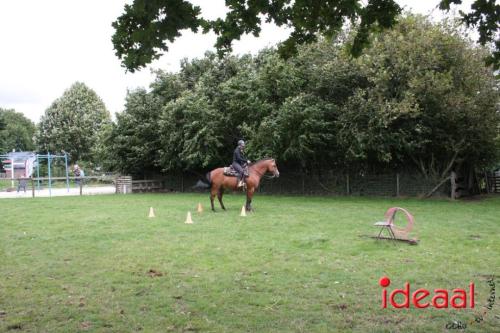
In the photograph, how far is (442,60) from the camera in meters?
19.7

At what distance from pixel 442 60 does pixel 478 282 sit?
15.5 metres

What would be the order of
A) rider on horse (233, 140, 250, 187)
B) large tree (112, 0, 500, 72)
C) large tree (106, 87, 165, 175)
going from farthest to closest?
large tree (106, 87, 165, 175), rider on horse (233, 140, 250, 187), large tree (112, 0, 500, 72)

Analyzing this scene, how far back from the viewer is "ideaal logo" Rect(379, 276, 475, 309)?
17.4 feet

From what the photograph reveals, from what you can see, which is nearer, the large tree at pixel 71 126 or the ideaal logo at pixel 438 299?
the ideaal logo at pixel 438 299

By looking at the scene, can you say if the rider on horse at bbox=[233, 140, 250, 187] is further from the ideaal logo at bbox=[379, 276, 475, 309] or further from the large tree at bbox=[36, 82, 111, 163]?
the large tree at bbox=[36, 82, 111, 163]

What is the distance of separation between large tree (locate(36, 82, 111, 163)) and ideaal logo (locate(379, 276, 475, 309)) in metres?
48.2

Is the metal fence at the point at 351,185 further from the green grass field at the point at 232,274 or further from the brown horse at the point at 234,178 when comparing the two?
the green grass field at the point at 232,274

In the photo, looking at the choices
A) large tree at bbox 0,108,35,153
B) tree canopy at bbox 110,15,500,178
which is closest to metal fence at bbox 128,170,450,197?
tree canopy at bbox 110,15,500,178

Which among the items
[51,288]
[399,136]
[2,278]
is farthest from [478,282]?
[399,136]

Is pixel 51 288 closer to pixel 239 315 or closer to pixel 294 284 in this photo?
pixel 239 315

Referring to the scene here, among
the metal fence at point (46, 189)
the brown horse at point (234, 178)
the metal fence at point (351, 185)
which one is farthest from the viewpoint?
the metal fence at point (46, 189)

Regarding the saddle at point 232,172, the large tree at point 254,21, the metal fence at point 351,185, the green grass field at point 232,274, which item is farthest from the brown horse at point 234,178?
the large tree at point 254,21

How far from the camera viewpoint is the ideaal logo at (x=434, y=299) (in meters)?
5.30

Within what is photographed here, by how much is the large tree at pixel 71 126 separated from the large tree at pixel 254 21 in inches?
1861
